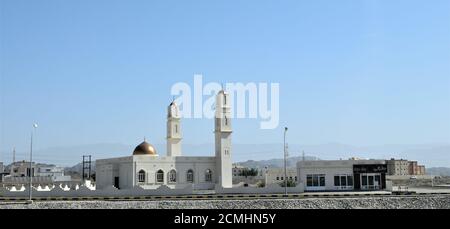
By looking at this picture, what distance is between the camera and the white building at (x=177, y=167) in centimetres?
5597

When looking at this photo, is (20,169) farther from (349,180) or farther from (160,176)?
(349,180)

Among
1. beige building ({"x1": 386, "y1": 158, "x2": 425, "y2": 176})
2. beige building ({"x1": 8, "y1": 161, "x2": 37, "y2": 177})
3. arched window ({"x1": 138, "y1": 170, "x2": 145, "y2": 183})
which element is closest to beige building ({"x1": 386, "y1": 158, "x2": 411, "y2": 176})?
beige building ({"x1": 386, "y1": 158, "x2": 425, "y2": 176})

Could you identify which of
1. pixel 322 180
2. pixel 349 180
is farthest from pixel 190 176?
pixel 349 180

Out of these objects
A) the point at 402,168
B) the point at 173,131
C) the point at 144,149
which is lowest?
the point at 402,168

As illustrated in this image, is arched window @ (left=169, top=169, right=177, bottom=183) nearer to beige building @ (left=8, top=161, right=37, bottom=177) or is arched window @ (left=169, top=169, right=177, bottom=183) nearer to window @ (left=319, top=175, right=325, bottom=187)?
window @ (left=319, top=175, right=325, bottom=187)

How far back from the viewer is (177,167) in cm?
5769

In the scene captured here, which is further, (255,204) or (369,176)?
(369,176)

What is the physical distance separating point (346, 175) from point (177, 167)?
17.3 meters

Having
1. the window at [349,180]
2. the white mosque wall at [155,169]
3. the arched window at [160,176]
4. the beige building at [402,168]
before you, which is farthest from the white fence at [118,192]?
the beige building at [402,168]

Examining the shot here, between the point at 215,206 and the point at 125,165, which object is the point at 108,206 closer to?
the point at 215,206

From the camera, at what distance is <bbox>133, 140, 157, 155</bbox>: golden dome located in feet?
191
